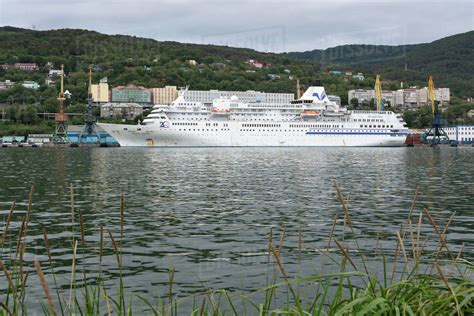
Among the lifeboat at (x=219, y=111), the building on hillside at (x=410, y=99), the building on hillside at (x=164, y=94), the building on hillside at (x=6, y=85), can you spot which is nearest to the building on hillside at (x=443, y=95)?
the building on hillside at (x=410, y=99)

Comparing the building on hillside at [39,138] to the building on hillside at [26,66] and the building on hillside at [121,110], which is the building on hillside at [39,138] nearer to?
the building on hillside at [121,110]

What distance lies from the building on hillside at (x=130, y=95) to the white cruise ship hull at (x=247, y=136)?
7059cm

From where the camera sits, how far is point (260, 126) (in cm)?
8350

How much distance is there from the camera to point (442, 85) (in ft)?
630

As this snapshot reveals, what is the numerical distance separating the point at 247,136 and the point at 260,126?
2.69m

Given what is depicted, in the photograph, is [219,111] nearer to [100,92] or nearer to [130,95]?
[100,92]

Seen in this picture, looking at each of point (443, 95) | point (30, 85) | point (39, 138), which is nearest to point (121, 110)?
point (30, 85)

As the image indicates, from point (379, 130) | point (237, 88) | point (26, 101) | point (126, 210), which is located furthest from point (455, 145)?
point (126, 210)

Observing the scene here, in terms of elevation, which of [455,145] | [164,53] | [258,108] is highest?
[164,53]

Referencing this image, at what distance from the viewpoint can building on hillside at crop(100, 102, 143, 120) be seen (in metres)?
135

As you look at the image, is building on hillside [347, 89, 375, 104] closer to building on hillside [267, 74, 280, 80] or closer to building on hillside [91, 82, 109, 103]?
building on hillside [267, 74, 280, 80]

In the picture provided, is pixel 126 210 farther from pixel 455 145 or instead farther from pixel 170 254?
pixel 455 145

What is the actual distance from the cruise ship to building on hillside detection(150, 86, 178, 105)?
55.6m

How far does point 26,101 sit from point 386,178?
125 metres
